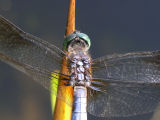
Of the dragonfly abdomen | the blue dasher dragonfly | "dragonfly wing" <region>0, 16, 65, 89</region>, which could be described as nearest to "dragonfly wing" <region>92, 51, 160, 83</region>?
the blue dasher dragonfly

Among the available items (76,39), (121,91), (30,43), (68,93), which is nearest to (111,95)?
(121,91)

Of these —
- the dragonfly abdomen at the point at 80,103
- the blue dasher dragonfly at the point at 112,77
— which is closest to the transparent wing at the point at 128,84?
the blue dasher dragonfly at the point at 112,77

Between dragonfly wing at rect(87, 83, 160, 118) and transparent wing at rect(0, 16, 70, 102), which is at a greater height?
transparent wing at rect(0, 16, 70, 102)

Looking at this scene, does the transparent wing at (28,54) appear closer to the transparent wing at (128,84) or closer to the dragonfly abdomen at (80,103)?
the dragonfly abdomen at (80,103)

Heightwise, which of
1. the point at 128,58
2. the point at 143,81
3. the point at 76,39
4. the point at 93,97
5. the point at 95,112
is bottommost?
the point at 95,112

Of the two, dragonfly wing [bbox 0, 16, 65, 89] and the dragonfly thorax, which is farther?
the dragonfly thorax

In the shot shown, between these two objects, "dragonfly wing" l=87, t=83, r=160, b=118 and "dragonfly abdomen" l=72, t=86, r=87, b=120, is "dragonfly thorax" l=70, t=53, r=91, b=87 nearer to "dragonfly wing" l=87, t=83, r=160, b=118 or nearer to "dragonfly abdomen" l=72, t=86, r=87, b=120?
Result: "dragonfly abdomen" l=72, t=86, r=87, b=120

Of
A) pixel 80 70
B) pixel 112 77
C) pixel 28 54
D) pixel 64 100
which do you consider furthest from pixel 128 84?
pixel 28 54

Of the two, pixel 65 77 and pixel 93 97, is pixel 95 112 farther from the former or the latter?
pixel 65 77
